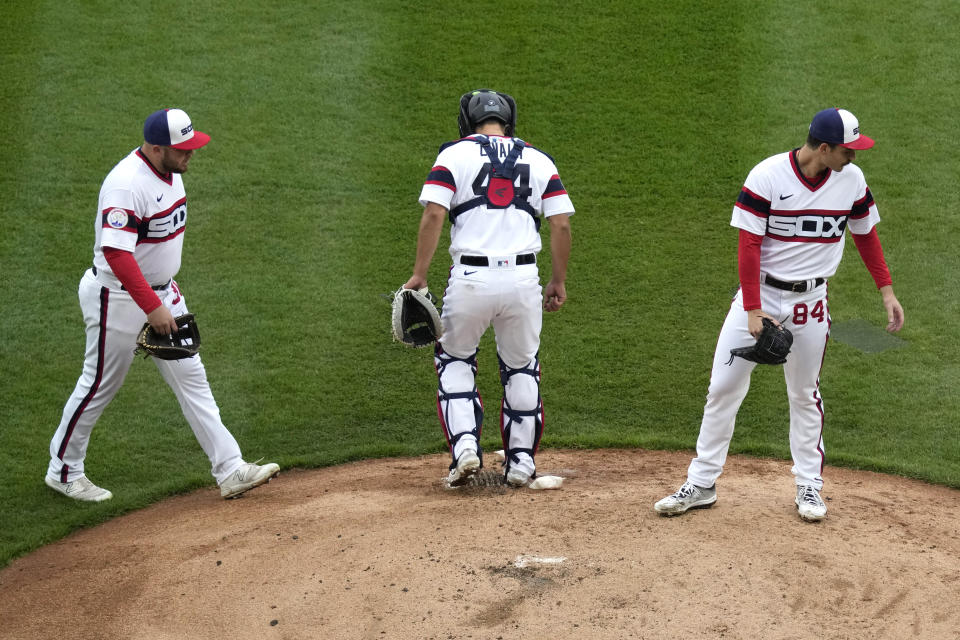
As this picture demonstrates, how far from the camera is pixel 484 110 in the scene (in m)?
5.40

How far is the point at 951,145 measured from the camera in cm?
913

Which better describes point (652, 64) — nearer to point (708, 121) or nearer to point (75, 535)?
point (708, 121)

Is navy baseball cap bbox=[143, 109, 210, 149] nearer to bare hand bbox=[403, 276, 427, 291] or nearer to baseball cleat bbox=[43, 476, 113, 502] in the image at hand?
bare hand bbox=[403, 276, 427, 291]

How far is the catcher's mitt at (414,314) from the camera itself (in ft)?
17.2

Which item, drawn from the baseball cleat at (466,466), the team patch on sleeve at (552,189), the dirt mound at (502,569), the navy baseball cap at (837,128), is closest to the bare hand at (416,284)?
the team patch on sleeve at (552,189)

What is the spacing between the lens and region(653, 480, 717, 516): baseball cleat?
5.01 m

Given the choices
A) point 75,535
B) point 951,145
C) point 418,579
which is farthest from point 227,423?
point 951,145

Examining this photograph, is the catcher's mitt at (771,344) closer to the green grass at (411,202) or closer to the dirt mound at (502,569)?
the dirt mound at (502,569)

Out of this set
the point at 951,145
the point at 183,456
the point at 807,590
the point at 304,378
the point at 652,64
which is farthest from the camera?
the point at 652,64

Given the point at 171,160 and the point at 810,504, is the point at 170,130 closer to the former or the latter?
the point at 171,160

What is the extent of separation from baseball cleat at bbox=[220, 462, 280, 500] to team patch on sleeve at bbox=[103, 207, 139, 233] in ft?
4.50

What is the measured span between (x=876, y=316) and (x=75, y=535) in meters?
5.45

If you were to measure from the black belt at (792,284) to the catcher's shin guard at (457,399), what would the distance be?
150cm

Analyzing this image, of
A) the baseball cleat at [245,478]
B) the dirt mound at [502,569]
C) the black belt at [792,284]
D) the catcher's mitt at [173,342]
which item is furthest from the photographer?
the baseball cleat at [245,478]
